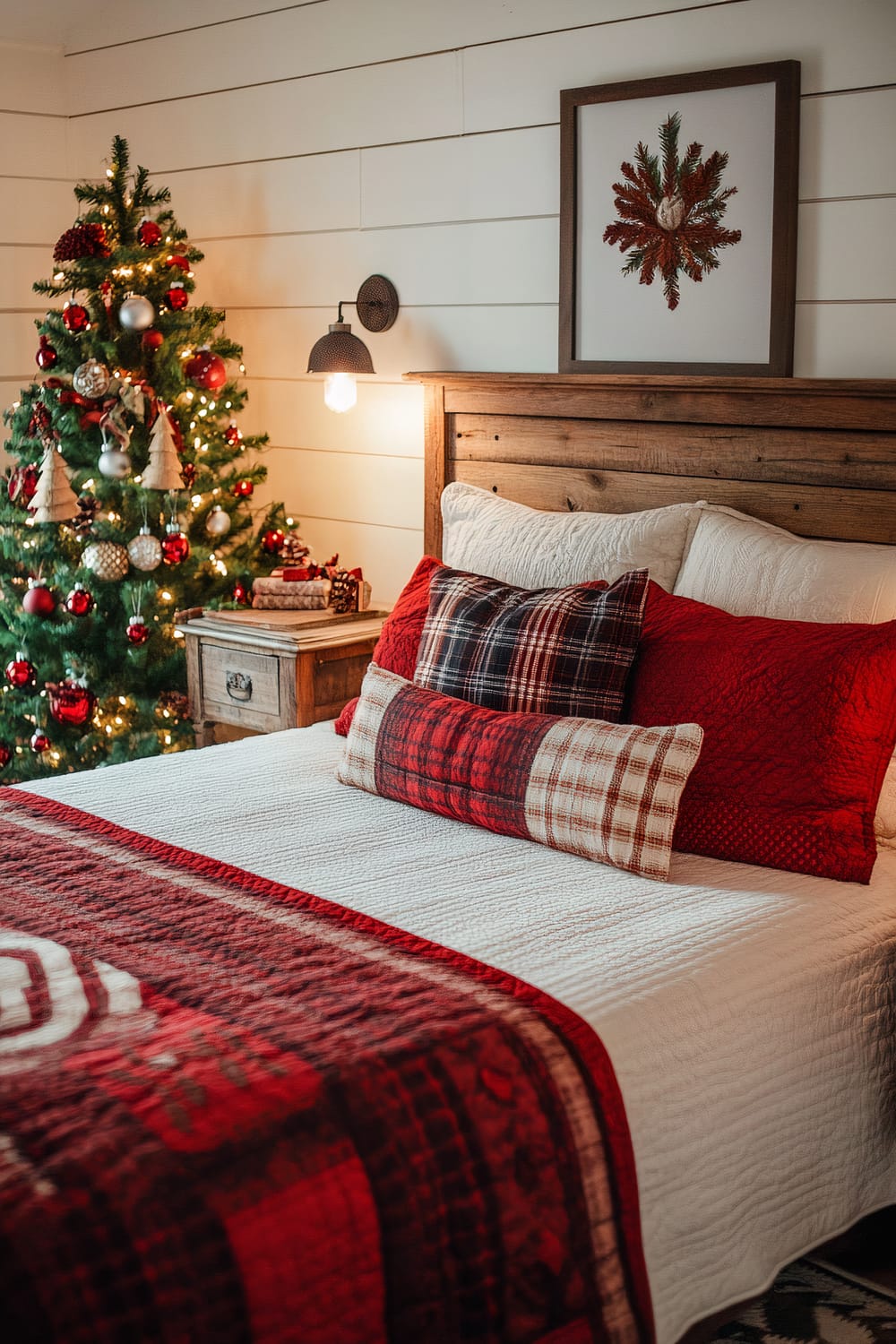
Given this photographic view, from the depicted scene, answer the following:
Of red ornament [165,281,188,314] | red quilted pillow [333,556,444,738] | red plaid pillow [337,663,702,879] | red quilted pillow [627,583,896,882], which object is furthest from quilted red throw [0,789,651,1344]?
red ornament [165,281,188,314]

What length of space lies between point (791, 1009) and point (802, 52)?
5.91 ft

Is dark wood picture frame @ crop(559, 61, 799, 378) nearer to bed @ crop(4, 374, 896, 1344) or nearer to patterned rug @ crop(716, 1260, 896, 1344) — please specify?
bed @ crop(4, 374, 896, 1344)

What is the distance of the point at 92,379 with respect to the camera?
11.4ft

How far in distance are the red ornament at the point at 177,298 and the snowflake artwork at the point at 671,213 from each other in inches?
47.9

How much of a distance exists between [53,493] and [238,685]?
758mm

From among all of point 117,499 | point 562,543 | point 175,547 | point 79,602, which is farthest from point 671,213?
point 79,602

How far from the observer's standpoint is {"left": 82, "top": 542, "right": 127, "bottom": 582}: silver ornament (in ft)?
11.6

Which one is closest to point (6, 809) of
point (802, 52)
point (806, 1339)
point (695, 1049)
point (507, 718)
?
point (507, 718)

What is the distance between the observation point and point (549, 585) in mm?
2713

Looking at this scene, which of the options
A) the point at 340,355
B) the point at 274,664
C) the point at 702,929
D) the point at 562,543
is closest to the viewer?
the point at 702,929

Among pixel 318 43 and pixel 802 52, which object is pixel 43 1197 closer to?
pixel 802 52

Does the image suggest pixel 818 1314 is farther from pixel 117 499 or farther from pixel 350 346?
pixel 117 499

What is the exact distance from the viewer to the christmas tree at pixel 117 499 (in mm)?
3543

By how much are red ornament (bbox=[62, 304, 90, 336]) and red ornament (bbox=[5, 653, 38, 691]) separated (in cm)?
88
